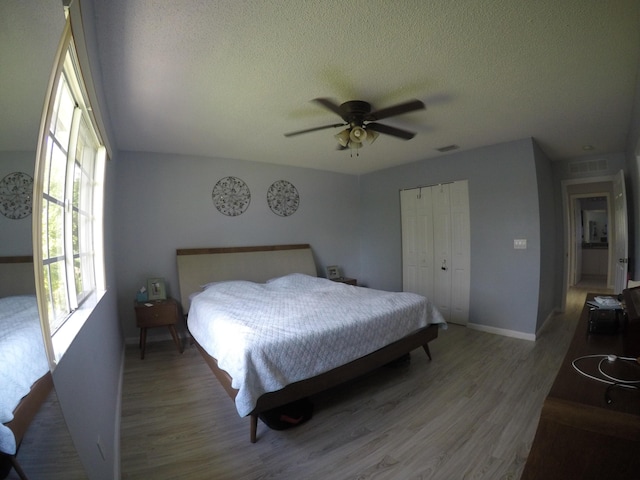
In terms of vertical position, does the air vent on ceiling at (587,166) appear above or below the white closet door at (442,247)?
above

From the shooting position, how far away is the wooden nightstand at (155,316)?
295 centimetres

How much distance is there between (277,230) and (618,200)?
14.8ft

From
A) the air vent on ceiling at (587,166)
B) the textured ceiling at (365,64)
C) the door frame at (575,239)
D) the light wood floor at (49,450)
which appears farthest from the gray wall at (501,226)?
the light wood floor at (49,450)

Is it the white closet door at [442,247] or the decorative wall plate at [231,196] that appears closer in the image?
the decorative wall plate at [231,196]

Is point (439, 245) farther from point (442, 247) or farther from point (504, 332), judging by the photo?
point (504, 332)

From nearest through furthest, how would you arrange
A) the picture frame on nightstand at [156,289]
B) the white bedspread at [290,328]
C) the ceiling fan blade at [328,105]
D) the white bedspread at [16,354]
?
the white bedspread at [16,354]
the white bedspread at [290,328]
the ceiling fan blade at [328,105]
the picture frame on nightstand at [156,289]

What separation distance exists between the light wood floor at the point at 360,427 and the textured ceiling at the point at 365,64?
186 centimetres

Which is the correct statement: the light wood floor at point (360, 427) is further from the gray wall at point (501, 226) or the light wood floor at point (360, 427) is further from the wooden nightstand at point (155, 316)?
the gray wall at point (501, 226)

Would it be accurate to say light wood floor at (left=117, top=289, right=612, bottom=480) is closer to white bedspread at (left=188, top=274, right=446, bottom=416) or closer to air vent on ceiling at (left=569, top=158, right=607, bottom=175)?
white bedspread at (left=188, top=274, right=446, bottom=416)

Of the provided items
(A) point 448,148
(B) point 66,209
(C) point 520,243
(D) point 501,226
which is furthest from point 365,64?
(C) point 520,243

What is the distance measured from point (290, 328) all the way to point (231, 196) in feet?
8.25

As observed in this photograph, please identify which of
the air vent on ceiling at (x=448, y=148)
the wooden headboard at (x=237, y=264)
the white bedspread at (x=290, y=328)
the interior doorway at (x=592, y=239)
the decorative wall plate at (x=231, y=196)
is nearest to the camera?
the white bedspread at (x=290, y=328)

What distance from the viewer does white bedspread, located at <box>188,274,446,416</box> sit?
5.53 feet

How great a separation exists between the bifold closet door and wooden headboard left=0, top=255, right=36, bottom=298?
13.8ft
